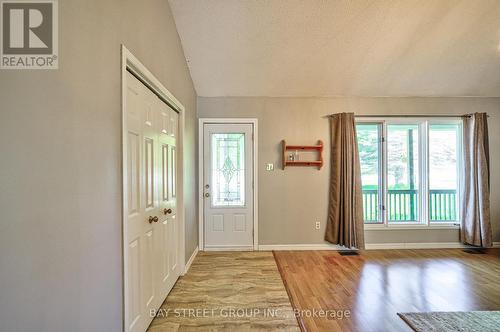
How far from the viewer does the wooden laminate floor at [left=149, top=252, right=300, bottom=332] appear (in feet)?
6.29

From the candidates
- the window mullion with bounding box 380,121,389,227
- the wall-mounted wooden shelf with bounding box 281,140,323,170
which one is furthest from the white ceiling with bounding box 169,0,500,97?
Result: the wall-mounted wooden shelf with bounding box 281,140,323,170

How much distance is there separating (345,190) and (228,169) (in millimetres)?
1897

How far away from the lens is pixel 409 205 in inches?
153

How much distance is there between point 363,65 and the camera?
3.17 meters

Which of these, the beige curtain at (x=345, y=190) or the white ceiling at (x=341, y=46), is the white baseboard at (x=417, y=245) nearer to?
the beige curtain at (x=345, y=190)

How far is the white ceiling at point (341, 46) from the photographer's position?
2.46m

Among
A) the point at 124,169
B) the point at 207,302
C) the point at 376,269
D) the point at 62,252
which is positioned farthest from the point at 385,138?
the point at 62,252

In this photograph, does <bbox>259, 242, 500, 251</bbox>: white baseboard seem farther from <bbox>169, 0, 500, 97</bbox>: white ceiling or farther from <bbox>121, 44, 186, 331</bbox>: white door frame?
<bbox>169, 0, 500, 97</bbox>: white ceiling

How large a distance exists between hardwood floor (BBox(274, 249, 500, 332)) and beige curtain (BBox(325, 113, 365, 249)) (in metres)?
0.30

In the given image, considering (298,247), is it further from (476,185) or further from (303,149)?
(476,185)

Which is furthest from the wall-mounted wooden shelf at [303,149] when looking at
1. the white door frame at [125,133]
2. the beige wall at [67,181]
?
the beige wall at [67,181]

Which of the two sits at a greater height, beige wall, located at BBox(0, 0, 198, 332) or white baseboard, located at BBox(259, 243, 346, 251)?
beige wall, located at BBox(0, 0, 198, 332)

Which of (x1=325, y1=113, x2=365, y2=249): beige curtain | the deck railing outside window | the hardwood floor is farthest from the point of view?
the deck railing outside window

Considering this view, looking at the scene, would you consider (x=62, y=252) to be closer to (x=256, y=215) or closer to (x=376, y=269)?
(x=256, y=215)
